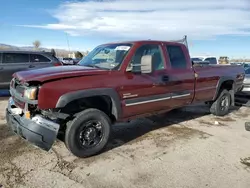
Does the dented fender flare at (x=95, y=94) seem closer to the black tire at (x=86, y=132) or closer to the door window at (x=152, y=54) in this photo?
the black tire at (x=86, y=132)

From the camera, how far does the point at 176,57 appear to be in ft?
17.9

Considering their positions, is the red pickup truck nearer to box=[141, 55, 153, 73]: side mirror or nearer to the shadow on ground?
box=[141, 55, 153, 73]: side mirror

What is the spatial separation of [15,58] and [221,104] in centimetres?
706

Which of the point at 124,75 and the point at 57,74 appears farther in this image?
the point at 124,75

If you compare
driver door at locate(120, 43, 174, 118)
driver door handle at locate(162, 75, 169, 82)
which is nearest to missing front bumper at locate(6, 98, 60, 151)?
driver door at locate(120, 43, 174, 118)

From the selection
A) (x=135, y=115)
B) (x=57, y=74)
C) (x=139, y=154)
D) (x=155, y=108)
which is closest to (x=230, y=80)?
(x=155, y=108)

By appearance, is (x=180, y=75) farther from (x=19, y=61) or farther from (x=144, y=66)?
(x=19, y=61)

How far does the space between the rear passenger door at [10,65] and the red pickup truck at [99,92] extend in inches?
191

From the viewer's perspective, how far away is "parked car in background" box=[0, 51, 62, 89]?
29.3ft

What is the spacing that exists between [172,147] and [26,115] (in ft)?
8.16

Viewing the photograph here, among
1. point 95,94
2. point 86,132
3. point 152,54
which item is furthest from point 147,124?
point 95,94

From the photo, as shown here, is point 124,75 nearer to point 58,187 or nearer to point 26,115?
point 26,115

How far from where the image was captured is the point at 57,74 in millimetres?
3762

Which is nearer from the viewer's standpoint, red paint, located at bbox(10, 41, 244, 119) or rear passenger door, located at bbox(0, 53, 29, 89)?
red paint, located at bbox(10, 41, 244, 119)
